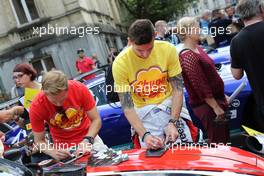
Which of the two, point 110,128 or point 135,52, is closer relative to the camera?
point 135,52

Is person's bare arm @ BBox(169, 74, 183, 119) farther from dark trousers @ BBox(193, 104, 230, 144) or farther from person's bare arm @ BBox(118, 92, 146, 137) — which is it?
dark trousers @ BBox(193, 104, 230, 144)

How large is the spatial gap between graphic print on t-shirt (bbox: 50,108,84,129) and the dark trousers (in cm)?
127

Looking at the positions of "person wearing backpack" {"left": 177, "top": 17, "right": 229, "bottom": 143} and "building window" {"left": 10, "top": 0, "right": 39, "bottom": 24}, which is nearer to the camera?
"person wearing backpack" {"left": 177, "top": 17, "right": 229, "bottom": 143}

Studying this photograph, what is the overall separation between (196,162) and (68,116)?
1.56 metres

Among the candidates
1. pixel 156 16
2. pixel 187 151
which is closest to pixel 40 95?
pixel 187 151

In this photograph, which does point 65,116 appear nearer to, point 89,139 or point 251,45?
point 89,139

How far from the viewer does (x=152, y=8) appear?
115 feet

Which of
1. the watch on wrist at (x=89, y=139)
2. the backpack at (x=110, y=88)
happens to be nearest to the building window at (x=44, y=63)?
the backpack at (x=110, y=88)

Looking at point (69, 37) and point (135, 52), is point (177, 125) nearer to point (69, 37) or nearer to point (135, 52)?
point (135, 52)

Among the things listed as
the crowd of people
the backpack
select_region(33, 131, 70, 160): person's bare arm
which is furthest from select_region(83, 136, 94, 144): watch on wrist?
the backpack

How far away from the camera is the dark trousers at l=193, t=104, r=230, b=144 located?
4.27 metres

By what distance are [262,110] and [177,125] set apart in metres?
0.85

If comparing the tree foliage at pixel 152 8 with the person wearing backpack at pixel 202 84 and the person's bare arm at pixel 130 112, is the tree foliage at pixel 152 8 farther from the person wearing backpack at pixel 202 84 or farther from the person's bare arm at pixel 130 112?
the person's bare arm at pixel 130 112

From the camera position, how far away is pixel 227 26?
10.4 meters
